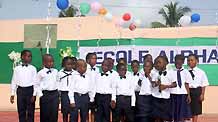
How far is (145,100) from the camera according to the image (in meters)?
9.87

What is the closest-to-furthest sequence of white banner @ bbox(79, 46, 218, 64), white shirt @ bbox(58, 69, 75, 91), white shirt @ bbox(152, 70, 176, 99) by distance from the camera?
white shirt @ bbox(152, 70, 176, 99) < white shirt @ bbox(58, 69, 75, 91) < white banner @ bbox(79, 46, 218, 64)

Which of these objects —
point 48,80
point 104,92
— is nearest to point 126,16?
point 104,92

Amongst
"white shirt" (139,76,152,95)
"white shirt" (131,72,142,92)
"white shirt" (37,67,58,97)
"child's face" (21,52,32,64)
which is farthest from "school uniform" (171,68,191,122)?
"child's face" (21,52,32,64)

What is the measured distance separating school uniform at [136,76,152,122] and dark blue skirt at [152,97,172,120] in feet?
0.57

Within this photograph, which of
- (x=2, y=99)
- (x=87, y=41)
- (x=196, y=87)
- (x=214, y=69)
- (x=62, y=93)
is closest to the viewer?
(x=62, y=93)

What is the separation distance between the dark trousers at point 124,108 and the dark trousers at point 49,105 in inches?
46.2

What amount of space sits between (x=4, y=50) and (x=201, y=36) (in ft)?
22.3

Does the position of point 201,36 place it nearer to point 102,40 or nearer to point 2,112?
point 102,40

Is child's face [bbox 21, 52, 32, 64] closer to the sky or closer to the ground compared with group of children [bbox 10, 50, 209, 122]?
closer to the sky

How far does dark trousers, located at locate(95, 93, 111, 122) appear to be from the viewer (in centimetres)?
1025

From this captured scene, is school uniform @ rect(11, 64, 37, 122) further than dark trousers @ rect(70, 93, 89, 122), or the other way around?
school uniform @ rect(11, 64, 37, 122)

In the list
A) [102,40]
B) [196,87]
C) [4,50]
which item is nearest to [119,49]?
[102,40]

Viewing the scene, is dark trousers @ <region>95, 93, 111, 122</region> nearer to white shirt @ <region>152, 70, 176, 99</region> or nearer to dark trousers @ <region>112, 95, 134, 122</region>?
dark trousers @ <region>112, 95, 134, 122</region>

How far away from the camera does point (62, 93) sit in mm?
10039
